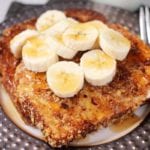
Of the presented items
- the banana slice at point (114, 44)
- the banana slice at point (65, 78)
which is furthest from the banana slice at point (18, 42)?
the banana slice at point (114, 44)

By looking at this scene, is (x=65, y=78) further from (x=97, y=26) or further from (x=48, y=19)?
(x=48, y=19)

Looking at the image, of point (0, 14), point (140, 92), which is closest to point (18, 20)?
point (0, 14)

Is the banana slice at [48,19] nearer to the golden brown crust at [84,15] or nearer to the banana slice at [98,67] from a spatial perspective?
the golden brown crust at [84,15]

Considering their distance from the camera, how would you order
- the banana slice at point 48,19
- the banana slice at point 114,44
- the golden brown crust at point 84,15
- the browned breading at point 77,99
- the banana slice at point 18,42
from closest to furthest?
the browned breading at point 77,99 → the banana slice at point 114,44 → the banana slice at point 18,42 → the banana slice at point 48,19 → the golden brown crust at point 84,15

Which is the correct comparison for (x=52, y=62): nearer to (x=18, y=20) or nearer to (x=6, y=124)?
(x=6, y=124)

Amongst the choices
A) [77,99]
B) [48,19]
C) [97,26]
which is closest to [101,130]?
[77,99]
